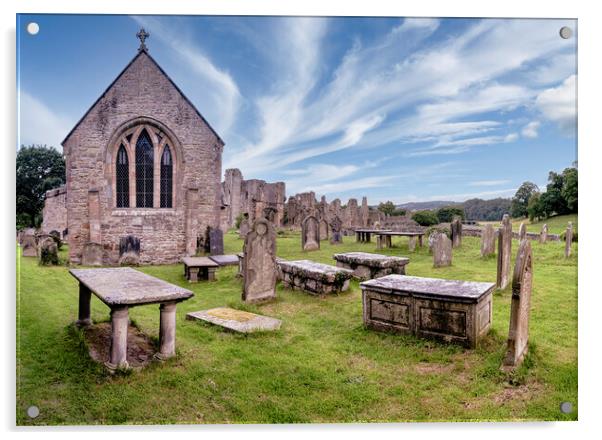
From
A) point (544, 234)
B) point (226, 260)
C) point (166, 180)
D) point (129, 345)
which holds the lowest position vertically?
point (129, 345)

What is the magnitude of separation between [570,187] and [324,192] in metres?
2.89

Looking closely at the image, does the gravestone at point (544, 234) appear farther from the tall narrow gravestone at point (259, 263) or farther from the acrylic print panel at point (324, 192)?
the tall narrow gravestone at point (259, 263)

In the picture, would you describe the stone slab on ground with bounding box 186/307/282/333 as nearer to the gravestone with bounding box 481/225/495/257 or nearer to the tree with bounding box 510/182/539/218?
the tree with bounding box 510/182/539/218

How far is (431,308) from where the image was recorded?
4176mm

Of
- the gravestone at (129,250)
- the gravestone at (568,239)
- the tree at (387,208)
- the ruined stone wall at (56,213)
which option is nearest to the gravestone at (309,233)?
the tree at (387,208)

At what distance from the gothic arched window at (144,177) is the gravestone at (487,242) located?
8472mm

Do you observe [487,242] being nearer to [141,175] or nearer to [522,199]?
[522,199]

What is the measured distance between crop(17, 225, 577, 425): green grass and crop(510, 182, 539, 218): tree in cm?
75

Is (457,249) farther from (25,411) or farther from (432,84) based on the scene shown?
(25,411)

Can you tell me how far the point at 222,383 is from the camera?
3461mm

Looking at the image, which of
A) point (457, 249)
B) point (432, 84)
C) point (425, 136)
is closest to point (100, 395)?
point (425, 136)

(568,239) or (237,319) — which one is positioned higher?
(568,239)

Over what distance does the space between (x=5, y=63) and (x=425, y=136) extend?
15.6 ft

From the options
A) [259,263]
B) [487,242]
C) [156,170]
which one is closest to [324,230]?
[487,242]
